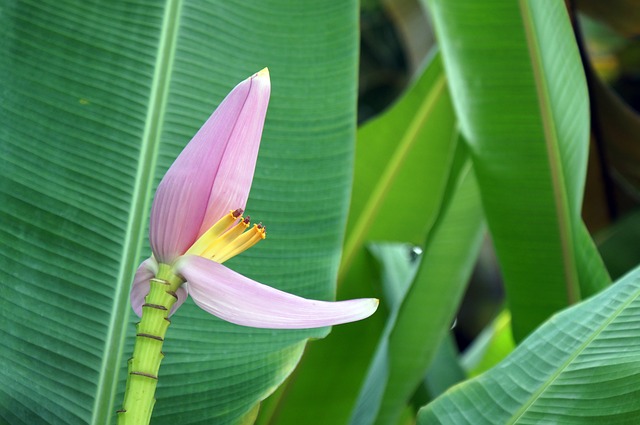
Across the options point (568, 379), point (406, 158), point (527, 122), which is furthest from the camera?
point (406, 158)

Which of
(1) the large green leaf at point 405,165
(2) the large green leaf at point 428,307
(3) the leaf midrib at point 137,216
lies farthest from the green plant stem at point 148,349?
(1) the large green leaf at point 405,165

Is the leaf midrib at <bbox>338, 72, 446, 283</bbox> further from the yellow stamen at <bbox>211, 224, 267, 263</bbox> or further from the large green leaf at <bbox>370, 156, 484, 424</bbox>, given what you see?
the yellow stamen at <bbox>211, 224, 267, 263</bbox>

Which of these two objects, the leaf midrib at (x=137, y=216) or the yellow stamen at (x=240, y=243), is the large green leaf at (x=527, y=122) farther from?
the yellow stamen at (x=240, y=243)

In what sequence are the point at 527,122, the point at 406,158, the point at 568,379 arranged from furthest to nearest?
1. the point at 406,158
2. the point at 527,122
3. the point at 568,379

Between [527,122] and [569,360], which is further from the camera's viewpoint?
[527,122]

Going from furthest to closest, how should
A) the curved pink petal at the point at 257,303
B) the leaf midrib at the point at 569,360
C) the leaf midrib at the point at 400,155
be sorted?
the leaf midrib at the point at 400,155
the leaf midrib at the point at 569,360
the curved pink petal at the point at 257,303

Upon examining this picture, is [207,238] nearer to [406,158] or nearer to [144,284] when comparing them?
[144,284]

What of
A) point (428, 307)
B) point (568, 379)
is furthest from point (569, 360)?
point (428, 307)

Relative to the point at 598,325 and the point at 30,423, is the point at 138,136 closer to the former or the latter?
the point at 30,423
